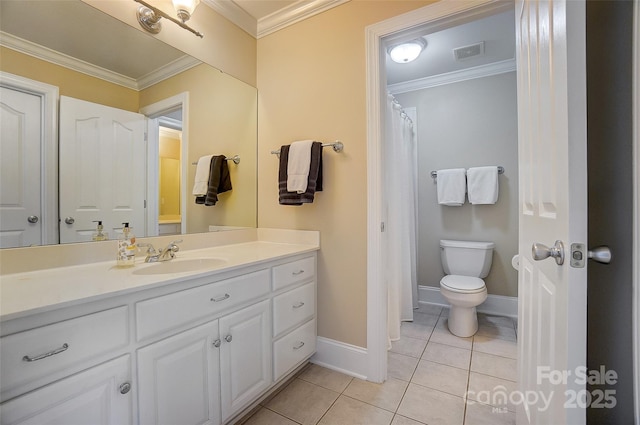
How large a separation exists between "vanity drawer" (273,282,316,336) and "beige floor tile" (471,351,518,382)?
1140 mm

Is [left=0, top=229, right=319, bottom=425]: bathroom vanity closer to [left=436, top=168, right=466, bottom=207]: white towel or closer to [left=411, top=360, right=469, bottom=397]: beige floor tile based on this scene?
[left=411, top=360, right=469, bottom=397]: beige floor tile

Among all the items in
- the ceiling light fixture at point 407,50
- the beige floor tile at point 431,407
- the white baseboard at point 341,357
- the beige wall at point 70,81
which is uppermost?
the ceiling light fixture at point 407,50

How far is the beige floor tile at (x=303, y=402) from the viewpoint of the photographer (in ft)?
4.56

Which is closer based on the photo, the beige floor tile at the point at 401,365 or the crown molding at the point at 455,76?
the beige floor tile at the point at 401,365

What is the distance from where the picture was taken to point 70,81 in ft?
4.09

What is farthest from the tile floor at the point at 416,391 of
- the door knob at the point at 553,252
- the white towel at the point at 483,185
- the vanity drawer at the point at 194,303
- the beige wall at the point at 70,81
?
the beige wall at the point at 70,81

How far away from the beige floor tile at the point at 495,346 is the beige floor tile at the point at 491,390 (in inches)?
13.7

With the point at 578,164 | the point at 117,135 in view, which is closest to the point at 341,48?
the point at 117,135

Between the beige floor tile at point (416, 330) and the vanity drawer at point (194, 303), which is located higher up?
the vanity drawer at point (194, 303)

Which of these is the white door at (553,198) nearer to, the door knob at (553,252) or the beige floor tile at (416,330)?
the door knob at (553,252)

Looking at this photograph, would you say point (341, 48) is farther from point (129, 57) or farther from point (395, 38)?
point (129, 57)

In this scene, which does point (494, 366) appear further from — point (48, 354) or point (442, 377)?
point (48, 354)

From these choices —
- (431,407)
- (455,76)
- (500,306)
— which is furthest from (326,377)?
(455,76)

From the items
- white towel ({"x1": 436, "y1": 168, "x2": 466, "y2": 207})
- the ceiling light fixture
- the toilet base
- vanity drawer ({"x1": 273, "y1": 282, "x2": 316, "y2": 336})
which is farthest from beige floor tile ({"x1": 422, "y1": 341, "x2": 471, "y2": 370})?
the ceiling light fixture
